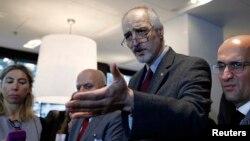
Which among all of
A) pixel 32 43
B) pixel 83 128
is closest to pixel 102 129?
pixel 83 128

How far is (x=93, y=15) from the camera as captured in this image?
12.0 feet

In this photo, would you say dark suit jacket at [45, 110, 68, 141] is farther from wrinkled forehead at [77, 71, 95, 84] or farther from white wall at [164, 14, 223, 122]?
white wall at [164, 14, 223, 122]

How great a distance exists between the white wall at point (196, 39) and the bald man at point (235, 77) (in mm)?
2050

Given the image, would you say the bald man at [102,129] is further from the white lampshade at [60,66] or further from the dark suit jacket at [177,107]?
the white lampshade at [60,66]

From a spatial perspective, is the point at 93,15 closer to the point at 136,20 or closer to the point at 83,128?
the point at 83,128

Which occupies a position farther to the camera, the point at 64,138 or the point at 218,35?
the point at 218,35

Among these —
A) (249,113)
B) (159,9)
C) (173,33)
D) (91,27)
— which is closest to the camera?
(249,113)

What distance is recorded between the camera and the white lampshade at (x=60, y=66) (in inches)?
115

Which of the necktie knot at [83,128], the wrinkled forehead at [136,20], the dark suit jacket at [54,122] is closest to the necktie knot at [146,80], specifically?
the wrinkled forehead at [136,20]

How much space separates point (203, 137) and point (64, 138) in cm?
133

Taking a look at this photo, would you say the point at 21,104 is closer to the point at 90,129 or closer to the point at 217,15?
the point at 90,129

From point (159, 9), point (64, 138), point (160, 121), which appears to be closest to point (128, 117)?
point (160, 121)

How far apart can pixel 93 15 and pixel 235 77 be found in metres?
2.59

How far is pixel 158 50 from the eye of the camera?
1.28 metres
